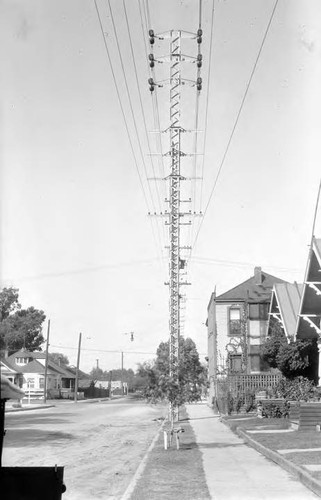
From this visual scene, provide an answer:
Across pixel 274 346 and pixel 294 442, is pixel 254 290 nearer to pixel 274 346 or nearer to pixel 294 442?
pixel 274 346

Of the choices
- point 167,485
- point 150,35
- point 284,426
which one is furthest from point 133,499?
point 284,426

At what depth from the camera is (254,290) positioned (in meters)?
53.3

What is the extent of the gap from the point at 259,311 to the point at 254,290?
2570 mm

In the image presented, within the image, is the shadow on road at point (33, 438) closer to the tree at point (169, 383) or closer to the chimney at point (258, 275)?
the tree at point (169, 383)

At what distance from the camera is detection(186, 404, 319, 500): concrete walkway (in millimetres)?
10750

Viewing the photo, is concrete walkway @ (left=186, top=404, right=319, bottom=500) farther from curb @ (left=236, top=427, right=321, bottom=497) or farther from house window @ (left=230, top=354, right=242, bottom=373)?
house window @ (left=230, top=354, right=242, bottom=373)

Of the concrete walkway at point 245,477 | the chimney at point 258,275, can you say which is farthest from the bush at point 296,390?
the chimney at point 258,275

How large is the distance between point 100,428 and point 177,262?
25.8 feet

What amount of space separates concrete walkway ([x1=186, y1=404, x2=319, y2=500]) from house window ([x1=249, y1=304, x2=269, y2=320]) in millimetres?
30832

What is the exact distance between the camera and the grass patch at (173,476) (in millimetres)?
11203

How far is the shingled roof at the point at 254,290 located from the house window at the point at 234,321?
0.74 meters

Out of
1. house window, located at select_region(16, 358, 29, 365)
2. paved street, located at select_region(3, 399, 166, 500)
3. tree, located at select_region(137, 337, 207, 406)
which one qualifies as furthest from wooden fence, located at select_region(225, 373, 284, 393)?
house window, located at select_region(16, 358, 29, 365)

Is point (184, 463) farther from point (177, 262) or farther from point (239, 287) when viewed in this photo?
point (239, 287)

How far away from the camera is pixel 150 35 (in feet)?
57.6
